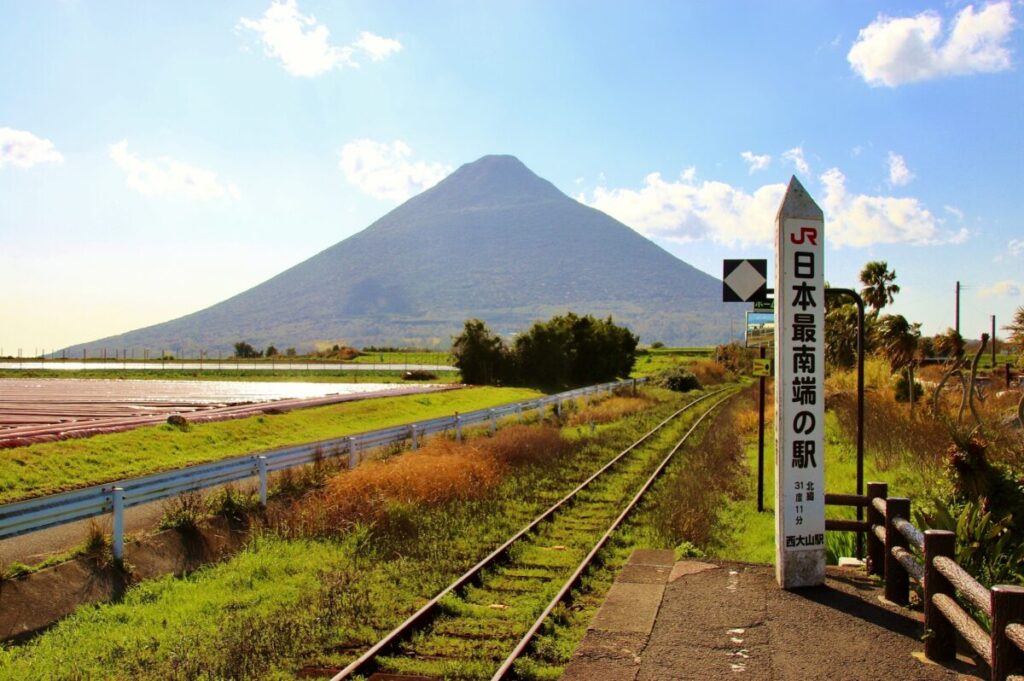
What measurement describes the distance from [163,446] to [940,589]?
19863 millimetres

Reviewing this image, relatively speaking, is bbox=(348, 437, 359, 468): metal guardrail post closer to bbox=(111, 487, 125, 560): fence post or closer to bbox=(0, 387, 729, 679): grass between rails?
bbox=(0, 387, 729, 679): grass between rails

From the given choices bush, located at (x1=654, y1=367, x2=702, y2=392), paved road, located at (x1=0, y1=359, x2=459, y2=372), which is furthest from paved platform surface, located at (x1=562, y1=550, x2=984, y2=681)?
paved road, located at (x1=0, y1=359, x2=459, y2=372)

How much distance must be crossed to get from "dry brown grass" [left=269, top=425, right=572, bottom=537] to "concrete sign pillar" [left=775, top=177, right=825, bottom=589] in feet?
20.3

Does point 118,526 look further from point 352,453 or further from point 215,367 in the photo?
point 215,367

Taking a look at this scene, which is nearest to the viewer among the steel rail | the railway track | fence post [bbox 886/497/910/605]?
the steel rail

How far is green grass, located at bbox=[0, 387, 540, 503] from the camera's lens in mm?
17125

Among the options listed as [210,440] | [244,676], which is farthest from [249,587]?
[210,440]

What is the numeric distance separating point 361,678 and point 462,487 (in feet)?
27.1

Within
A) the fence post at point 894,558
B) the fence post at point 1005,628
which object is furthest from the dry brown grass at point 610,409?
the fence post at point 1005,628

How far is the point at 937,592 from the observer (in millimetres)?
6023

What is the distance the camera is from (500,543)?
11578 millimetres

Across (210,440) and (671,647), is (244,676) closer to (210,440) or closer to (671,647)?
(671,647)

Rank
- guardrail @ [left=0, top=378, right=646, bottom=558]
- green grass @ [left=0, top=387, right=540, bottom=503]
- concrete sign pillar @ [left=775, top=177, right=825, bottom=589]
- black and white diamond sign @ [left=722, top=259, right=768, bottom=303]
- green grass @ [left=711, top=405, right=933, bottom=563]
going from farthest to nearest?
1. green grass @ [left=0, top=387, right=540, bottom=503]
2. black and white diamond sign @ [left=722, top=259, right=768, bottom=303]
3. green grass @ [left=711, top=405, right=933, bottom=563]
4. guardrail @ [left=0, top=378, right=646, bottom=558]
5. concrete sign pillar @ [left=775, top=177, right=825, bottom=589]

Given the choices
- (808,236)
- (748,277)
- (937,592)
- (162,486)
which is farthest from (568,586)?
(162,486)
